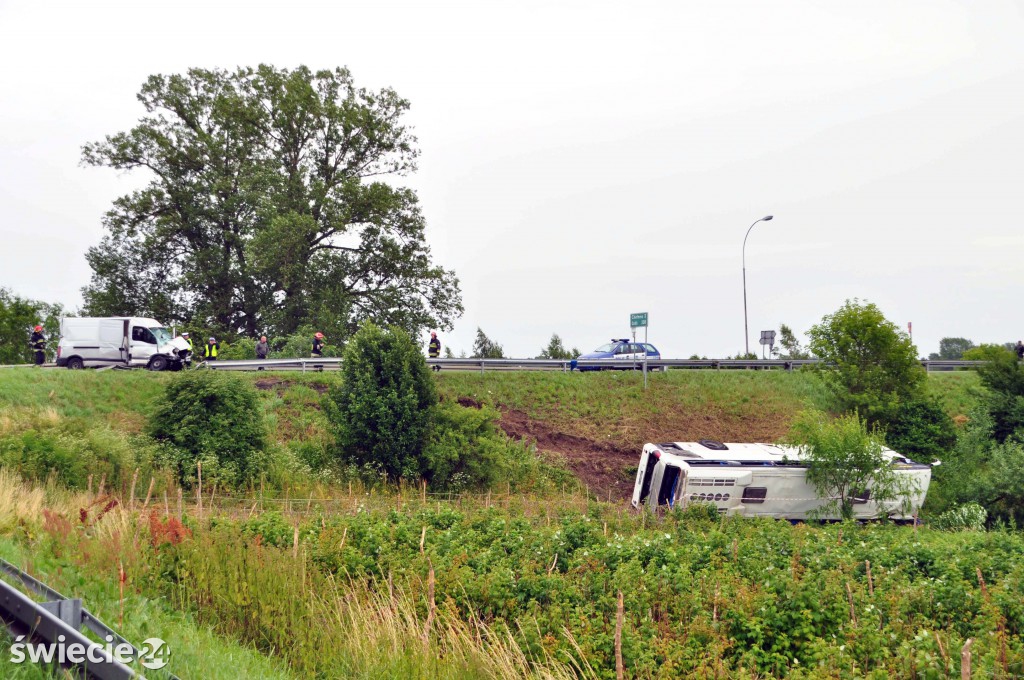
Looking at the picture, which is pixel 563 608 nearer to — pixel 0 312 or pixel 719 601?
pixel 719 601

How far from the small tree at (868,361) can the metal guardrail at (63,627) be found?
1141 inches

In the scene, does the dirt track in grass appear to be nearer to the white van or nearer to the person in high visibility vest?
the person in high visibility vest

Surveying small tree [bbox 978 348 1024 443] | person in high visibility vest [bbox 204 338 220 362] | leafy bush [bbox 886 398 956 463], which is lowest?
leafy bush [bbox 886 398 956 463]

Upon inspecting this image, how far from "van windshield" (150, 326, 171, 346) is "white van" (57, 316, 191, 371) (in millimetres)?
290

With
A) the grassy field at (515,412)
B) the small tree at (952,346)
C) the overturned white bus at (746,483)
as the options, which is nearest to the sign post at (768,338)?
the grassy field at (515,412)

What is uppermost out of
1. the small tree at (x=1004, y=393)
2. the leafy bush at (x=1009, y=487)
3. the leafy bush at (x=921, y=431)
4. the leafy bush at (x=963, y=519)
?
the small tree at (x=1004, y=393)

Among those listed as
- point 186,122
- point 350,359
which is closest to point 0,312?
point 186,122

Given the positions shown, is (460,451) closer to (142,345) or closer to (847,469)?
(847,469)

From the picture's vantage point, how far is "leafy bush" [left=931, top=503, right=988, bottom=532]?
22641 millimetres

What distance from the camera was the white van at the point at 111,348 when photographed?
1355 inches

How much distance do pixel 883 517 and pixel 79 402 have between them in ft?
78.7

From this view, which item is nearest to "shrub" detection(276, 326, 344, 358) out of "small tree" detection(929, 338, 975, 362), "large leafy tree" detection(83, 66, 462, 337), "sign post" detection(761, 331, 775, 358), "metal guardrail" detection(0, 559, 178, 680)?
"large leafy tree" detection(83, 66, 462, 337)

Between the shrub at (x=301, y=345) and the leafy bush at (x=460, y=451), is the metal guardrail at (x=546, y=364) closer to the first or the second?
the shrub at (x=301, y=345)

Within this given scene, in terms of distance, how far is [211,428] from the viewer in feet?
79.5
